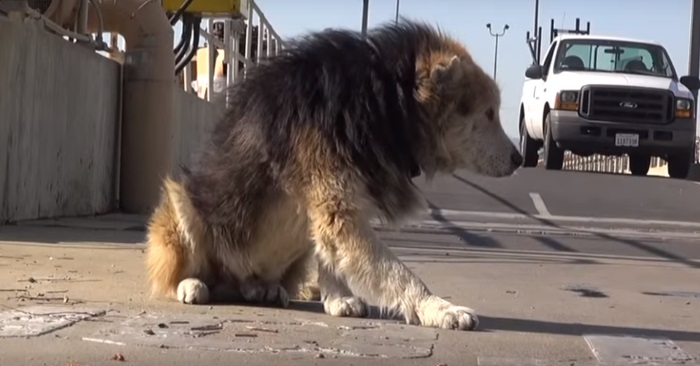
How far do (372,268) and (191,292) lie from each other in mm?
1000

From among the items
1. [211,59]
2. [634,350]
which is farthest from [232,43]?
[634,350]

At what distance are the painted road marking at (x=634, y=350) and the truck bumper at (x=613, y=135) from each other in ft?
42.2

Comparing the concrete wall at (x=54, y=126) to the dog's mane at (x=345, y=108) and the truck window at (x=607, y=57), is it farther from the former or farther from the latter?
the truck window at (x=607, y=57)

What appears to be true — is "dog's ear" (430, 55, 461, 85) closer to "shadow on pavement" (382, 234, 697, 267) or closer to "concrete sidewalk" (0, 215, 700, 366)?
"concrete sidewalk" (0, 215, 700, 366)

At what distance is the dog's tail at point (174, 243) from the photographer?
19.0ft

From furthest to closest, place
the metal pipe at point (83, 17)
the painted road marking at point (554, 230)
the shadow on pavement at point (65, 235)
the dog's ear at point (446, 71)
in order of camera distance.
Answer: the metal pipe at point (83, 17)
the painted road marking at point (554, 230)
the shadow on pavement at point (65, 235)
the dog's ear at point (446, 71)

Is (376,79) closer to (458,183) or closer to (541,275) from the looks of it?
(541,275)

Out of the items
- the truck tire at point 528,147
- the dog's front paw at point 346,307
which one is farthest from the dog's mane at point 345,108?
the truck tire at point 528,147

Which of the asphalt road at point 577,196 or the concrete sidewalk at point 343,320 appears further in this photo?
the asphalt road at point 577,196

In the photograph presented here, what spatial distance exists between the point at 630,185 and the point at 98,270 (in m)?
10.4

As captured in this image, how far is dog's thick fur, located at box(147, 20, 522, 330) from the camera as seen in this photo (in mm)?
5305

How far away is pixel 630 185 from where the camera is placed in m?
16.0

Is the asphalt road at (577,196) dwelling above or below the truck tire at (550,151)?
below

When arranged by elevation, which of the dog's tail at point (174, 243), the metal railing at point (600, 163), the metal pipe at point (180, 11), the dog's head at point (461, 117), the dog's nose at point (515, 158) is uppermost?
the metal pipe at point (180, 11)
